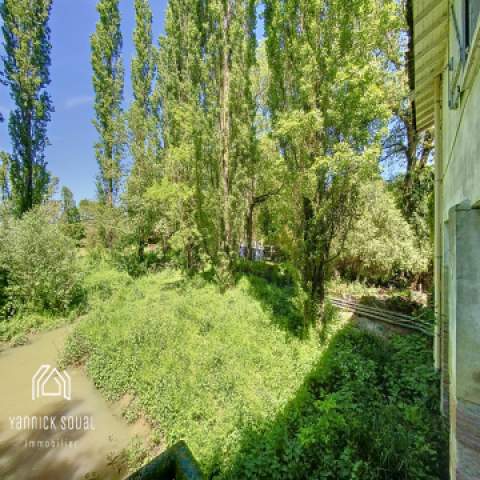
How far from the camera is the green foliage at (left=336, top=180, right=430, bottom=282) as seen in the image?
27.1 ft

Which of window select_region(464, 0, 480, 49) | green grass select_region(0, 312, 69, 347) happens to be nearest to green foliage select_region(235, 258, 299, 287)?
green grass select_region(0, 312, 69, 347)

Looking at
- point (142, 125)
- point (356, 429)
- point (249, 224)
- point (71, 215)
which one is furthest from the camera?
point (71, 215)

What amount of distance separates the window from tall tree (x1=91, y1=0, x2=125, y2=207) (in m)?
14.7

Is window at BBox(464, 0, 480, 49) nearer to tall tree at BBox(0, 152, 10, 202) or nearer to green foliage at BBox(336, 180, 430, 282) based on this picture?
green foliage at BBox(336, 180, 430, 282)

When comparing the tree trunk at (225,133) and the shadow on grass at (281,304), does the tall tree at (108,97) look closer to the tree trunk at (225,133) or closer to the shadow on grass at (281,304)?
the tree trunk at (225,133)

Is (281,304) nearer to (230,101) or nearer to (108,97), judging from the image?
(230,101)

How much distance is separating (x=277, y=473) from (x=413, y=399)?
217 cm

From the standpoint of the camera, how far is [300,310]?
5.66 m

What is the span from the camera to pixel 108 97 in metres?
14.1

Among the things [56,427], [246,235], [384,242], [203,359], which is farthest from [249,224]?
[56,427]

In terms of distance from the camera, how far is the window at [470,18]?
1.62m

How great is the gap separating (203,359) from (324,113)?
217 inches

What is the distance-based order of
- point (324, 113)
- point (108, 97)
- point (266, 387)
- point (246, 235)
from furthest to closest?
1. point (108, 97)
2. point (246, 235)
3. point (324, 113)
4. point (266, 387)

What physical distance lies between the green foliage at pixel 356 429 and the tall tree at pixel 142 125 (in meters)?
10.5
